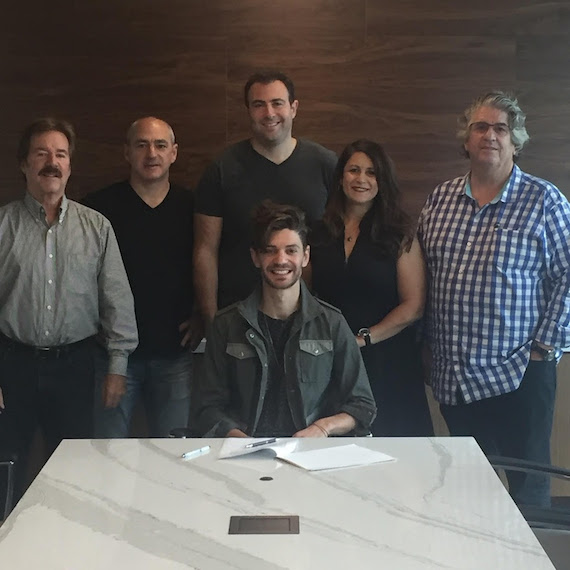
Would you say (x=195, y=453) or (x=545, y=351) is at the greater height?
(x=545, y=351)

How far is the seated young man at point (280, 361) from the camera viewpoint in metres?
2.73

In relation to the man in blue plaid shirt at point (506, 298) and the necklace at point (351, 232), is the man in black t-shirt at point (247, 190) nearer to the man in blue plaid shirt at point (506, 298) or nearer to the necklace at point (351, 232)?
the necklace at point (351, 232)

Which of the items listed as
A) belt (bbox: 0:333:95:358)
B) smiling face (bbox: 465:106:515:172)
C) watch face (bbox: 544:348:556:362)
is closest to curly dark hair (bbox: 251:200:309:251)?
smiling face (bbox: 465:106:515:172)

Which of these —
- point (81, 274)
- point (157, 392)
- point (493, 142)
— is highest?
point (493, 142)

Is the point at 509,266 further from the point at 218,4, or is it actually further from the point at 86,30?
the point at 86,30

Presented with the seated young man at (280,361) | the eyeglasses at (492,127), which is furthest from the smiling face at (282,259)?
the eyeglasses at (492,127)

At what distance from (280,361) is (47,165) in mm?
1148

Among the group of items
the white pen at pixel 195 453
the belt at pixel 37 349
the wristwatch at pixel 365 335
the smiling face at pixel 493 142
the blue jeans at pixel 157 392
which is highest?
the smiling face at pixel 493 142

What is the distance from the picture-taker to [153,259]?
3.42 meters

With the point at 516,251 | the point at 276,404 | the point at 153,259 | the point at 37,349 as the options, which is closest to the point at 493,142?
the point at 516,251

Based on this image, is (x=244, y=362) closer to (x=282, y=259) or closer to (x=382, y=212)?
(x=282, y=259)

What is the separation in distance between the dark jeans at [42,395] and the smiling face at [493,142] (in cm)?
160

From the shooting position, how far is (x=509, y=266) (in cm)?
302

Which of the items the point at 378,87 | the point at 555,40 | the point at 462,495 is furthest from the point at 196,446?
the point at 555,40
